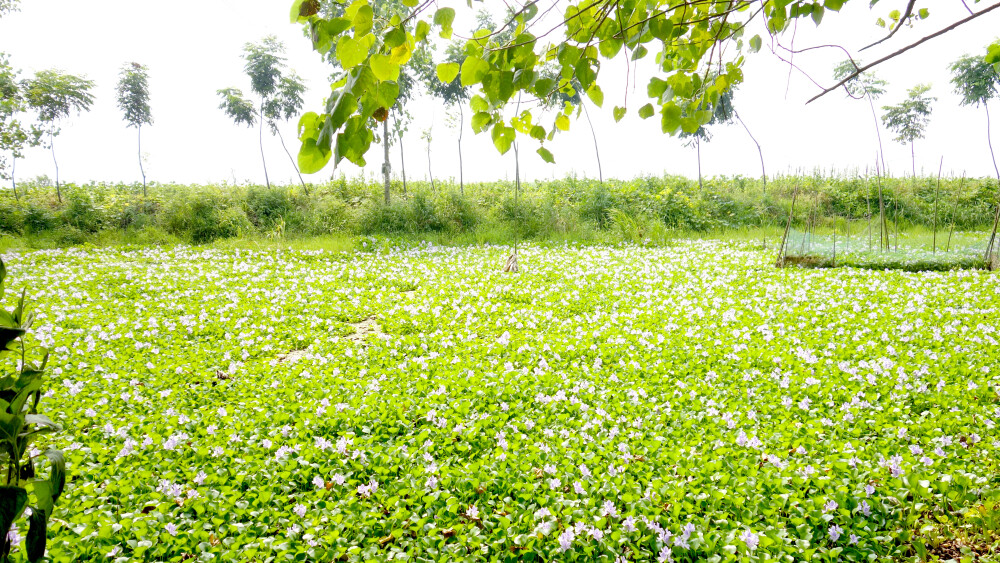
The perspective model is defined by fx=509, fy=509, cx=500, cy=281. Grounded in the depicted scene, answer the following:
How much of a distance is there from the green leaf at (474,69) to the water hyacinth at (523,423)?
6.31 feet

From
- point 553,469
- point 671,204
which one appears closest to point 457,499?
point 553,469

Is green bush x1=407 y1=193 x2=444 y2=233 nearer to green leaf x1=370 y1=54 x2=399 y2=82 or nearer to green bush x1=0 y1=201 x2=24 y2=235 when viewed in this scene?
green bush x1=0 y1=201 x2=24 y2=235

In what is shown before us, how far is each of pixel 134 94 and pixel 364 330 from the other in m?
18.8

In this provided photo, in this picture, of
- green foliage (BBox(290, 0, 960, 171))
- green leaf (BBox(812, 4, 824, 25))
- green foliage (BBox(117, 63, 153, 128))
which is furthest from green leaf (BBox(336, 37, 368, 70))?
green foliage (BBox(117, 63, 153, 128))

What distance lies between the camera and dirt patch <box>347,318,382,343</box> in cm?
555

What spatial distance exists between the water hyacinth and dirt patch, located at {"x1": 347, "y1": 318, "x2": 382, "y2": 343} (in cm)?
5

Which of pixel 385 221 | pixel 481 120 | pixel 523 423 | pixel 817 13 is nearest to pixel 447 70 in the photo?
pixel 481 120

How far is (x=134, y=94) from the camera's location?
18578mm

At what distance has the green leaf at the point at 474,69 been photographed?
52.1 inches

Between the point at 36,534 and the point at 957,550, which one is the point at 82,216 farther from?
the point at 957,550

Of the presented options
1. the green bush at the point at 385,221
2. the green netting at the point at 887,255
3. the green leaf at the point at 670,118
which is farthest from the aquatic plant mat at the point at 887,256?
the green bush at the point at 385,221

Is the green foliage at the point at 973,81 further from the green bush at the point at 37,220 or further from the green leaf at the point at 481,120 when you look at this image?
the green bush at the point at 37,220

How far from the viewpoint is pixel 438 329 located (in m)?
5.76

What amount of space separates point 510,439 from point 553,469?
19.6 inches
